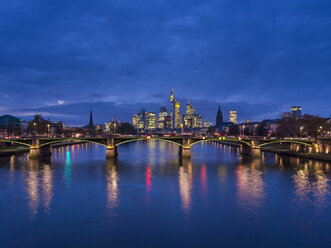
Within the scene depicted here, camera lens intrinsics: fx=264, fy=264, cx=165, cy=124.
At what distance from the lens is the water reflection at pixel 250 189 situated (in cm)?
3266

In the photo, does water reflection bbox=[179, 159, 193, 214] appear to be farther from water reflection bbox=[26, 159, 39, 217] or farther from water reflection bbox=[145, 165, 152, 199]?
water reflection bbox=[26, 159, 39, 217]

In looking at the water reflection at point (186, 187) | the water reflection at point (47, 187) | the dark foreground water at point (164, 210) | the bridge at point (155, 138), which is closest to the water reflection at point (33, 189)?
the dark foreground water at point (164, 210)

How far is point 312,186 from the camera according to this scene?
42375 millimetres

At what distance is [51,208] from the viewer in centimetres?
3123

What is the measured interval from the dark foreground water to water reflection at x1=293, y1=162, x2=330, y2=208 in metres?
0.14

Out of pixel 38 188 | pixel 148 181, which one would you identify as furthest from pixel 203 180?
pixel 38 188

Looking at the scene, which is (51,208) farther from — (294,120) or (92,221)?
(294,120)

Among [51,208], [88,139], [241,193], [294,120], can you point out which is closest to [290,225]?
[241,193]

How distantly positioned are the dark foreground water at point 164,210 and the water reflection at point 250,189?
124 mm

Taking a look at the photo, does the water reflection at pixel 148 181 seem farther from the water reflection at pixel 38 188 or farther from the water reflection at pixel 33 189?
the water reflection at pixel 33 189

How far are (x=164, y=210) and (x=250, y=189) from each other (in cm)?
1637

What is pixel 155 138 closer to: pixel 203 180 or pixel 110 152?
pixel 110 152

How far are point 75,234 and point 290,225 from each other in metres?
20.9

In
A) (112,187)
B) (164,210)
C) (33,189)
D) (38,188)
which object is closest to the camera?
(164,210)
